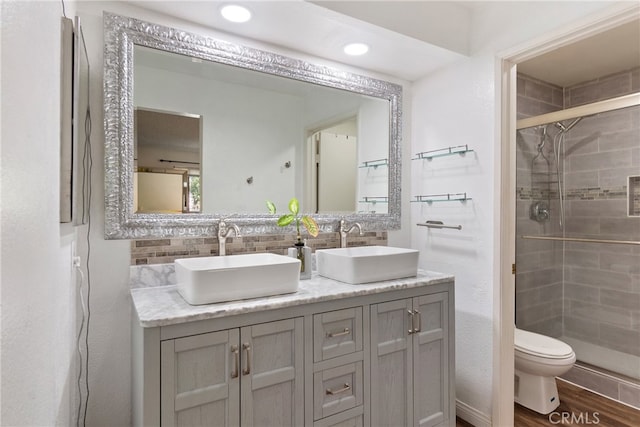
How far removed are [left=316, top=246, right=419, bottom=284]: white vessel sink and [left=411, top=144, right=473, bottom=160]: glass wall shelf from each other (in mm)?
734

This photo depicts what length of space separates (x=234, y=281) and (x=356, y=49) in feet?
4.91

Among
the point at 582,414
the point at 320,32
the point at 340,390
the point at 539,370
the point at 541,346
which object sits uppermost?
the point at 320,32

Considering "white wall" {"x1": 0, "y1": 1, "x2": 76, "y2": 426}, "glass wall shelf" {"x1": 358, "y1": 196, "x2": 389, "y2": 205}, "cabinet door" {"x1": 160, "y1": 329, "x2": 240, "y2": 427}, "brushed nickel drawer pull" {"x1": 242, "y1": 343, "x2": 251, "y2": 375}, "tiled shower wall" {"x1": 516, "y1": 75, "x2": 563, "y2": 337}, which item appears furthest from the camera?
"tiled shower wall" {"x1": 516, "y1": 75, "x2": 563, "y2": 337}

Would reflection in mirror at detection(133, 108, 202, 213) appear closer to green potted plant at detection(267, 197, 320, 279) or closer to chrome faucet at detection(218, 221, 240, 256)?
chrome faucet at detection(218, 221, 240, 256)

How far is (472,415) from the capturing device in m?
2.08

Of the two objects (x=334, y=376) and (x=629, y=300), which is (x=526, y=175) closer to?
(x=629, y=300)

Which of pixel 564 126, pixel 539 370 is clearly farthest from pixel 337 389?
pixel 564 126

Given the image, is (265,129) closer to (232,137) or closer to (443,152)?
(232,137)

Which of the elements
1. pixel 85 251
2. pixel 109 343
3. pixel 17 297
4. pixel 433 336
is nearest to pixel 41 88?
pixel 17 297

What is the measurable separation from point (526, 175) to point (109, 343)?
312cm

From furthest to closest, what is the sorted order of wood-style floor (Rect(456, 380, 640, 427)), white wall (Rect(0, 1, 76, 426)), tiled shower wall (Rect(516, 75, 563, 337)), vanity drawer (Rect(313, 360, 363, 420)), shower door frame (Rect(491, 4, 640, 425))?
tiled shower wall (Rect(516, 75, 563, 337))
wood-style floor (Rect(456, 380, 640, 427))
shower door frame (Rect(491, 4, 640, 425))
vanity drawer (Rect(313, 360, 363, 420))
white wall (Rect(0, 1, 76, 426))

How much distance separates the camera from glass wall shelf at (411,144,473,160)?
7.05 ft

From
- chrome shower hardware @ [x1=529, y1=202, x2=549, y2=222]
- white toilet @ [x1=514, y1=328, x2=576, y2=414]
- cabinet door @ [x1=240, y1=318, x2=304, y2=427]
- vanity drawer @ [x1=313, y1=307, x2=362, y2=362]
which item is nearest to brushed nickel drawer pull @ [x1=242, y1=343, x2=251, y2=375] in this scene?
cabinet door @ [x1=240, y1=318, x2=304, y2=427]

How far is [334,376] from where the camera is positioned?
4.96 ft
